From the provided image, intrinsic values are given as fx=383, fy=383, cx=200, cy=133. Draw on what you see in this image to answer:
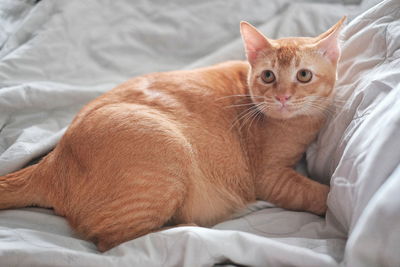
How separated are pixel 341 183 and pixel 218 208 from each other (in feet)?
2.12

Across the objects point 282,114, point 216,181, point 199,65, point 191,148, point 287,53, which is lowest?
point 216,181

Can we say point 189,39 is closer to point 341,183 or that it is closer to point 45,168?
point 45,168

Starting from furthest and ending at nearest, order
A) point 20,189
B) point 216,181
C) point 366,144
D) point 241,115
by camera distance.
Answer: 1. point 241,115
2. point 216,181
3. point 20,189
4. point 366,144

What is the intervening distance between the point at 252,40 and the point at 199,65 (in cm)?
66

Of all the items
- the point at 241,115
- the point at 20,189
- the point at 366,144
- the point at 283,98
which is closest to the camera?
the point at 366,144

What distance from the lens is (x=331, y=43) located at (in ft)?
5.89

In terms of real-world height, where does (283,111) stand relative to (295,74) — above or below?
below

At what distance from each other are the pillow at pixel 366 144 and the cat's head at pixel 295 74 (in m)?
0.10

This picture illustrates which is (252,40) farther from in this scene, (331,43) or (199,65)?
(199,65)

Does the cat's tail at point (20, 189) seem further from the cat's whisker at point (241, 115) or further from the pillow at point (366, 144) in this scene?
the pillow at point (366, 144)

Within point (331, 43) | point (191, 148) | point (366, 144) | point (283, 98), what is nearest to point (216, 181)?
point (191, 148)

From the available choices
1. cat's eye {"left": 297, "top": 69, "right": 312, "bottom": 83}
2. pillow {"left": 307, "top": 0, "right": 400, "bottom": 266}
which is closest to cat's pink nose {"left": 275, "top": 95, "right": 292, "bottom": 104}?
cat's eye {"left": 297, "top": 69, "right": 312, "bottom": 83}

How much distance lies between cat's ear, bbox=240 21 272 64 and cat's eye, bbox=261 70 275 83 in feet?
0.41

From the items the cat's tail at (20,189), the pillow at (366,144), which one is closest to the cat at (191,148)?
the cat's tail at (20,189)
